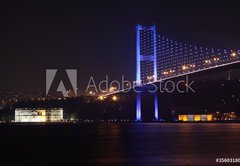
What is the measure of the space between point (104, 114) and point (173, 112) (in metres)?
14.4

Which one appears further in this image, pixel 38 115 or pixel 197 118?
pixel 38 115

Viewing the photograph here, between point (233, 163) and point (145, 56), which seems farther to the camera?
point (145, 56)

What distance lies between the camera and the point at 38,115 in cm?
10112

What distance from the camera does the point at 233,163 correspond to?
1509 centimetres

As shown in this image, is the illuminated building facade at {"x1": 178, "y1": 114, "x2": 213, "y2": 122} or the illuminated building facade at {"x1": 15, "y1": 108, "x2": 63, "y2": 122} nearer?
the illuminated building facade at {"x1": 178, "y1": 114, "x2": 213, "y2": 122}

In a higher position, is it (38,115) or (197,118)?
(38,115)

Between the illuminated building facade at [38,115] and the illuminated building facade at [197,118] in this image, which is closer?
the illuminated building facade at [197,118]

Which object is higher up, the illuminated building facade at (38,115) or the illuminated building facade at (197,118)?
the illuminated building facade at (38,115)

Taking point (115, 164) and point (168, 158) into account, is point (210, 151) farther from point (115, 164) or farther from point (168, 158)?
point (115, 164)

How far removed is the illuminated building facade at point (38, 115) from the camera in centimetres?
10012

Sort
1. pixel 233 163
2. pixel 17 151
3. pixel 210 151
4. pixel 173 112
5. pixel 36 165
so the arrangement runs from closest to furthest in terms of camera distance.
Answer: pixel 233 163 → pixel 36 165 → pixel 210 151 → pixel 17 151 → pixel 173 112

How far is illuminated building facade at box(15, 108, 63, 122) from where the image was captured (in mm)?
Result: 100125

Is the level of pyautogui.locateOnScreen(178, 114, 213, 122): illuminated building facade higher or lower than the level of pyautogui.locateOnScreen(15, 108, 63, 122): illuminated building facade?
lower

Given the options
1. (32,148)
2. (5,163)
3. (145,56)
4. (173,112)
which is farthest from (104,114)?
(5,163)
